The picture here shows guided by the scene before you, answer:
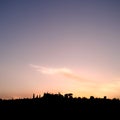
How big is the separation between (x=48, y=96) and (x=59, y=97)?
280 cm

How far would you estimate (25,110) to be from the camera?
6812 centimetres

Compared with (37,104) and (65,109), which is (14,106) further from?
(65,109)

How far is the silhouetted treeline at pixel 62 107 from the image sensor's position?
212ft

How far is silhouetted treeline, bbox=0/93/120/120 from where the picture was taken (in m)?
64.7

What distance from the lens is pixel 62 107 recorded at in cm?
6656

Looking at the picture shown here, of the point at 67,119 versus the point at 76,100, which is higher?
the point at 76,100

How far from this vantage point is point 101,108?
219 ft

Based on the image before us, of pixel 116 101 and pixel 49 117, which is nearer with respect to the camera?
pixel 49 117

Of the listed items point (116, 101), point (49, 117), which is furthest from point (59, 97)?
point (116, 101)

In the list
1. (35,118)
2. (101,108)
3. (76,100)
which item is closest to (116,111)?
(101,108)

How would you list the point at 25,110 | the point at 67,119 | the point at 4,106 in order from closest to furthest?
the point at 67,119 < the point at 25,110 < the point at 4,106

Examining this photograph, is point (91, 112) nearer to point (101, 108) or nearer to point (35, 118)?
point (101, 108)

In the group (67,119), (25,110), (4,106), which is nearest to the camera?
(67,119)

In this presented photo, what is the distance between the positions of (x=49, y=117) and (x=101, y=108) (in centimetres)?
1281
